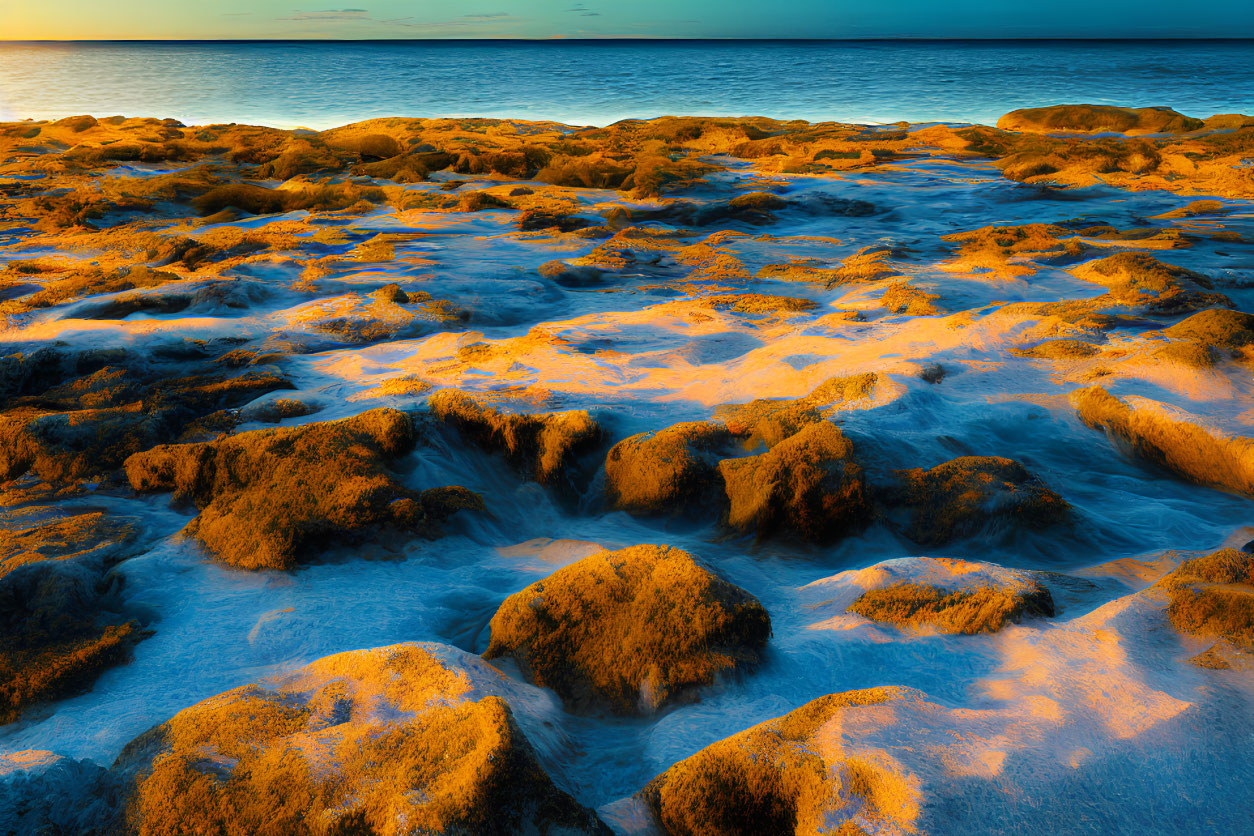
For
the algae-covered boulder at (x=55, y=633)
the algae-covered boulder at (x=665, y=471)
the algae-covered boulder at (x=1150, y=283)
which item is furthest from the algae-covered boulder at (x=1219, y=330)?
the algae-covered boulder at (x=55, y=633)

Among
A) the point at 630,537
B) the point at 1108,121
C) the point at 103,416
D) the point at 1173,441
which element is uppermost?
the point at 1108,121

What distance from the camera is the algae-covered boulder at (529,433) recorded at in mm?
3285

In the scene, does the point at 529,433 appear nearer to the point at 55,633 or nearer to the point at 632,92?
the point at 55,633

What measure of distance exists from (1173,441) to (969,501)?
1.21 m

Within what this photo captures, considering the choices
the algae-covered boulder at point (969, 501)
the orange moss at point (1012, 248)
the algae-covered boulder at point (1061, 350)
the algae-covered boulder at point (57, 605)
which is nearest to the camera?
the algae-covered boulder at point (57, 605)

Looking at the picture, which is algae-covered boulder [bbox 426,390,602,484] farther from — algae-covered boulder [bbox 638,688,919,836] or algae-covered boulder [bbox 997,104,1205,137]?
algae-covered boulder [bbox 997,104,1205,137]

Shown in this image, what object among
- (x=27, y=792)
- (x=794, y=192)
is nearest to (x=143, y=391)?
(x=27, y=792)

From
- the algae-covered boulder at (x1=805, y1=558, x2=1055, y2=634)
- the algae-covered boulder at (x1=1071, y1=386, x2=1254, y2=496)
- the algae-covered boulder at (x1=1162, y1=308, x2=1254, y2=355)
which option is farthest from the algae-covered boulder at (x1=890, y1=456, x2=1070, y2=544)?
the algae-covered boulder at (x1=1162, y1=308, x2=1254, y2=355)

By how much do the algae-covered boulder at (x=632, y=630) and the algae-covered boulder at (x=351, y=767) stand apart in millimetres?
344

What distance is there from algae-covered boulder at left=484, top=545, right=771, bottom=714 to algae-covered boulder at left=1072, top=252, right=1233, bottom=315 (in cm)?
437

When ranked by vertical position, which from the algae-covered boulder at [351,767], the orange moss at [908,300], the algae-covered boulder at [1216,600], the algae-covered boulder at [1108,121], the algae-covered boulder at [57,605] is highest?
the algae-covered boulder at [1108,121]

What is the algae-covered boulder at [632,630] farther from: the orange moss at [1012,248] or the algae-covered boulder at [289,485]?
the orange moss at [1012,248]

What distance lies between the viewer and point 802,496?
280 cm

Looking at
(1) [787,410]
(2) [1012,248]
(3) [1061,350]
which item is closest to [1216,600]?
(1) [787,410]
